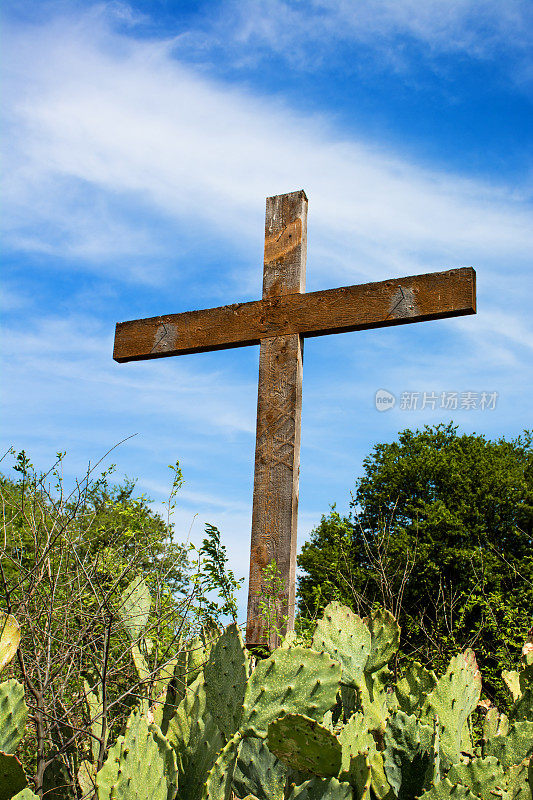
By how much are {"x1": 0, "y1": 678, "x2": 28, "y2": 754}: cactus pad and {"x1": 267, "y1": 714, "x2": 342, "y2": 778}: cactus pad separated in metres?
0.68

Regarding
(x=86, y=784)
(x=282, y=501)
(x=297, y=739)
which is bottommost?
(x=86, y=784)

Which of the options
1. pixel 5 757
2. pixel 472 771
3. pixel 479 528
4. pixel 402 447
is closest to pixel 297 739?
pixel 472 771

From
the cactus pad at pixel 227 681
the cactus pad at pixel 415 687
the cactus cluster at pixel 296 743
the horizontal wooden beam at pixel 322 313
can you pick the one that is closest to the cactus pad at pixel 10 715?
the cactus cluster at pixel 296 743

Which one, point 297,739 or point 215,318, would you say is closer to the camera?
point 297,739

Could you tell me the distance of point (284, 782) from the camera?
148cm

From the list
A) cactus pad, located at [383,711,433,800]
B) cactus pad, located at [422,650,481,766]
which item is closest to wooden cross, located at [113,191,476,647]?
cactus pad, located at [422,650,481,766]

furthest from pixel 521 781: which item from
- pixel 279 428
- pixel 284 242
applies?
pixel 284 242

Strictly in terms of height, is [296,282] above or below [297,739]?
above

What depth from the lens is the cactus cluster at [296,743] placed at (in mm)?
1359

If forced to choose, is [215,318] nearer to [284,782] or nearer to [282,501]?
[282,501]

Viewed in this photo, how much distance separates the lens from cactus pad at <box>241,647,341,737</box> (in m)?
1.49

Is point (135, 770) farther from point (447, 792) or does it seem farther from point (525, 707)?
point (525, 707)

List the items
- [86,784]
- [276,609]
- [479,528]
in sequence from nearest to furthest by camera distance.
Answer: [86,784] < [276,609] < [479,528]

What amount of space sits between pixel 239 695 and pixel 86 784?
2.22 feet
